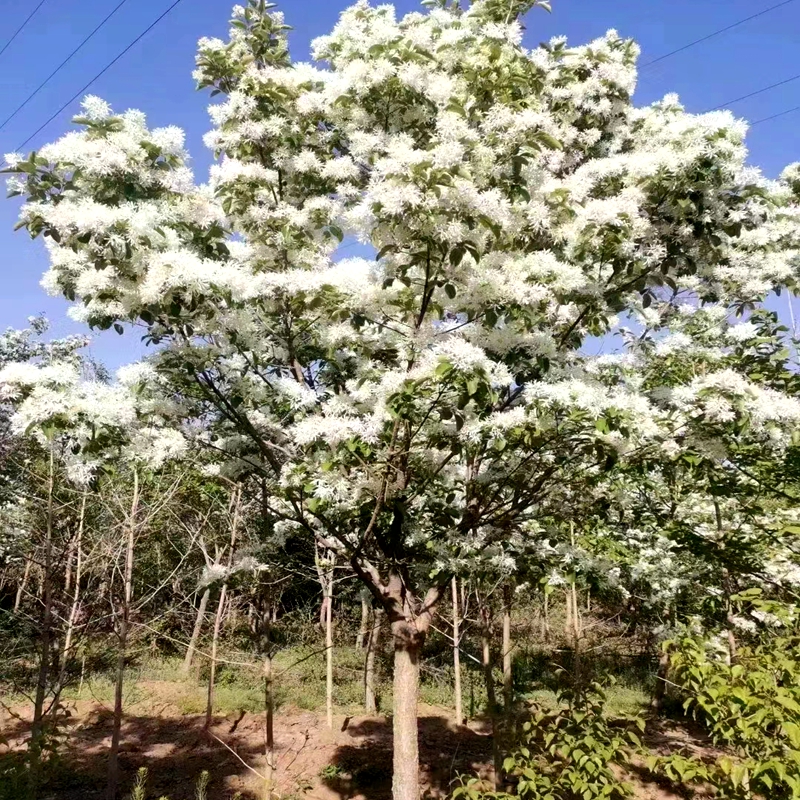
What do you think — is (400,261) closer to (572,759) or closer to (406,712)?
(406,712)

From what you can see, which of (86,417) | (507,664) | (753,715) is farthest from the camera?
(507,664)

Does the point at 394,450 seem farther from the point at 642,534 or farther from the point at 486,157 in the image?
the point at 642,534

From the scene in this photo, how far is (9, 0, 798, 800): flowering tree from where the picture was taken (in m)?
3.85

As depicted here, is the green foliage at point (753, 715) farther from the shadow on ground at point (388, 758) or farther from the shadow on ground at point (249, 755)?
the shadow on ground at point (388, 758)

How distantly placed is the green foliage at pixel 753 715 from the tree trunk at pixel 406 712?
5.91 feet

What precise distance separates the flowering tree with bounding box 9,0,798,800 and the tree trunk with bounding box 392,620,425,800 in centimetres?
2

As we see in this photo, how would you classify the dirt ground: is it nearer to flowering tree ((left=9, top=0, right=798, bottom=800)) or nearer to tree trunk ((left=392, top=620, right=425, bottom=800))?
tree trunk ((left=392, top=620, right=425, bottom=800))

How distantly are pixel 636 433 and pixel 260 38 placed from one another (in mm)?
3897

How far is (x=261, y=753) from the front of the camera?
9.55 m

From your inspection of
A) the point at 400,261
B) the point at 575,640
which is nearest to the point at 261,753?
the point at 575,640

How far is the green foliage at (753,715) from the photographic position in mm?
2820

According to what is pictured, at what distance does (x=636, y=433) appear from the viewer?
13.6 ft

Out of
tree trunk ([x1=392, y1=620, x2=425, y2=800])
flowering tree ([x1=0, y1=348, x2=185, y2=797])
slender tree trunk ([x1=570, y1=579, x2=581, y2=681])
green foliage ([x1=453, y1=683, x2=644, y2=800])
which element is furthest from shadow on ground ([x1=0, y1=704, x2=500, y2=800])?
flowering tree ([x1=0, y1=348, x2=185, y2=797])

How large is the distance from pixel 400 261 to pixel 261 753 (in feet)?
27.5
